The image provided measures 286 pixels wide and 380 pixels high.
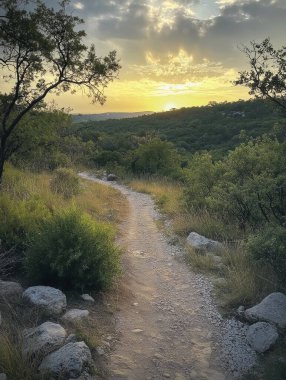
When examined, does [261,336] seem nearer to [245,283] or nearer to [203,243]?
[245,283]

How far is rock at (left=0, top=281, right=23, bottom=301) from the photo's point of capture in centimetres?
534

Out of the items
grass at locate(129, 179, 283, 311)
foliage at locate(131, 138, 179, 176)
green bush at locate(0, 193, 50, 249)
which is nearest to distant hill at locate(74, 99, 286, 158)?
foliage at locate(131, 138, 179, 176)

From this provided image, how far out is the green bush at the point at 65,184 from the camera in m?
12.8

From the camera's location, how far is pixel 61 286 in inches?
237

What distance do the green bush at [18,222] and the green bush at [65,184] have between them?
15.1 feet

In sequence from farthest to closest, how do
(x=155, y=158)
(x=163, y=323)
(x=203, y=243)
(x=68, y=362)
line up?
(x=155, y=158) < (x=203, y=243) < (x=163, y=323) < (x=68, y=362)

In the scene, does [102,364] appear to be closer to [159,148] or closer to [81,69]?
[81,69]

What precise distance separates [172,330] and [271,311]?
1.35 metres

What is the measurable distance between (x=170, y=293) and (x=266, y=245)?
183 cm

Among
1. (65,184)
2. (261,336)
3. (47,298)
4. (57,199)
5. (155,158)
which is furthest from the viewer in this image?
(155,158)

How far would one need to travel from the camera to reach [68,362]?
13.3 feet

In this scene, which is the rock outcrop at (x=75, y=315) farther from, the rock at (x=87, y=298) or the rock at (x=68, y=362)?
the rock at (x=68, y=362)

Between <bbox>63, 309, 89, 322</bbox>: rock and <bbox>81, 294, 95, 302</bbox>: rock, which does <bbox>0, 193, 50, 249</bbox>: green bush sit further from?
<bbox>63, 309, 89, 322</bbox>: rock

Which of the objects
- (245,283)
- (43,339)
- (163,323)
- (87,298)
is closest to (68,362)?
(43,339)
